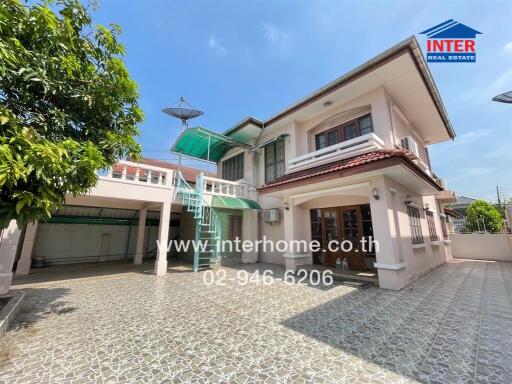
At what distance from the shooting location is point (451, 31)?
7.11 meters

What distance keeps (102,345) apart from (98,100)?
434 cm

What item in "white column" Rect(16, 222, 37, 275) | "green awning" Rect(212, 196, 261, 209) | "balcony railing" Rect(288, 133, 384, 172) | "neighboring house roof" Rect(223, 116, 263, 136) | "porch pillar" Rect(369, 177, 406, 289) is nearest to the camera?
"porch pillar" Rect(369, 177, 406, 289)

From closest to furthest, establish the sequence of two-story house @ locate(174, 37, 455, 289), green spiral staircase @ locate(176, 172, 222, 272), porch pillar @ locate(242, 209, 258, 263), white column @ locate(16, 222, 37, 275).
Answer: two-story house @ locate(174, 37, 455, 289)
white column @ locate(16, 222, 37, 275)
green spiral staircase @ locate(176, 172, 222, 272)
porch pillar @ locate(242, 209, 258, 263)

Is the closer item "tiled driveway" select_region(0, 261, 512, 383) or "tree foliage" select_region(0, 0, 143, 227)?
"tiled driveway" select_region(0, 261, 512, 383)

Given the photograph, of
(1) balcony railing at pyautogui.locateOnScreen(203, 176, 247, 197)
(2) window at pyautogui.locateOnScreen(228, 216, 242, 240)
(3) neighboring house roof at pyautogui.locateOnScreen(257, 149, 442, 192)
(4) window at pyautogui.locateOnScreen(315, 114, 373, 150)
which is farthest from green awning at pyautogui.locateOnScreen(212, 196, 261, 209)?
(4) window at pyautogui.locateOnScreen(315, 114, 373, 150)

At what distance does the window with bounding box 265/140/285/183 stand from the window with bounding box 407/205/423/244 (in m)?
5.89

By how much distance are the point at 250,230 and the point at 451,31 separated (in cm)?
1110

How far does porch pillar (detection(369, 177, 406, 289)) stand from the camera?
6.16m

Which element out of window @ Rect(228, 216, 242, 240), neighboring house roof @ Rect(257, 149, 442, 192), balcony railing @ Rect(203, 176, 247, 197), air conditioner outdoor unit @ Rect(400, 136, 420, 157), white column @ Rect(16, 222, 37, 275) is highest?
air conditioner outdoor unit @ Rect(400, 136, 420, 157)

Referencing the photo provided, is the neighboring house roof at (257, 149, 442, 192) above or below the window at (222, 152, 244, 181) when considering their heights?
below

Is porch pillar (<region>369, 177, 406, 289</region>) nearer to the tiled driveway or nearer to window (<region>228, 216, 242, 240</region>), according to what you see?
the tiled driveway

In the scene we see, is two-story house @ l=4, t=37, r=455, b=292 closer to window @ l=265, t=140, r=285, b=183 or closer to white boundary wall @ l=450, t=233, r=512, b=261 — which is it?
window @ l=265, t=140, r=285, b=183

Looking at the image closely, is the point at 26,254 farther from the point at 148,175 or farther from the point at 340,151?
the point at 340,151

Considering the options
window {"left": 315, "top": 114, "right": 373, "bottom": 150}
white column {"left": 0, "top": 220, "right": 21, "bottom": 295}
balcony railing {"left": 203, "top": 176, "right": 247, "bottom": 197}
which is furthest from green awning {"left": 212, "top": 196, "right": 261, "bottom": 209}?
white column {"left": 0, "top": 220, "right": 21, "bottom": 295}
